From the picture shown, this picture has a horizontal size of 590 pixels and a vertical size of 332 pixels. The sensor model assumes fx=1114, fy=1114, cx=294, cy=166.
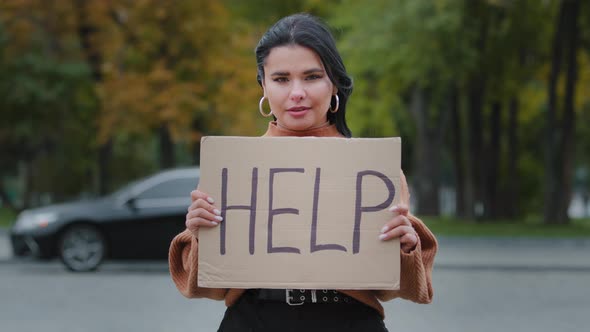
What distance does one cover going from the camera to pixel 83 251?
16.1 metres

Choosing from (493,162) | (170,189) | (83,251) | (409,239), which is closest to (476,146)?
(493,162)

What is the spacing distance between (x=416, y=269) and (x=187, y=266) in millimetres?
647

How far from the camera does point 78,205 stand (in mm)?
16438

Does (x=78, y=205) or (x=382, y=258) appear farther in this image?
(x=78, y=205)

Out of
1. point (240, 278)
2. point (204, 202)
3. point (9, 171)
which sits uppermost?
point (204, 202)

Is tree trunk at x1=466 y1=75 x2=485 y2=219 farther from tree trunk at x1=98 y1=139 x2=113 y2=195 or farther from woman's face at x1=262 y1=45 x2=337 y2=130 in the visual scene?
woman's face at x1=262 y1=45 x2=337 y2=130

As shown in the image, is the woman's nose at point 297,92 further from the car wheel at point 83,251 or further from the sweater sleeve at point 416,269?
the car wheel at point 83,251

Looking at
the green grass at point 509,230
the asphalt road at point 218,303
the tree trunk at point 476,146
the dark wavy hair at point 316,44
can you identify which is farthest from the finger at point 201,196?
the tree trunk at point 476,146

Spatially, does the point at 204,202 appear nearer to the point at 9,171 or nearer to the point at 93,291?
→ the point at 93,291

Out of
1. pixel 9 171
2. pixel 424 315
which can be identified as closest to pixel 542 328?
pixel 424 315

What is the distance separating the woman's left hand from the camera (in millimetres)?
2945

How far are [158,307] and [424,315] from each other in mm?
2759

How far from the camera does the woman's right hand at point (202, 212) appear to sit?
295cm

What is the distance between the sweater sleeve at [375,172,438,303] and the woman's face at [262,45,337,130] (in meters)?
0.31
